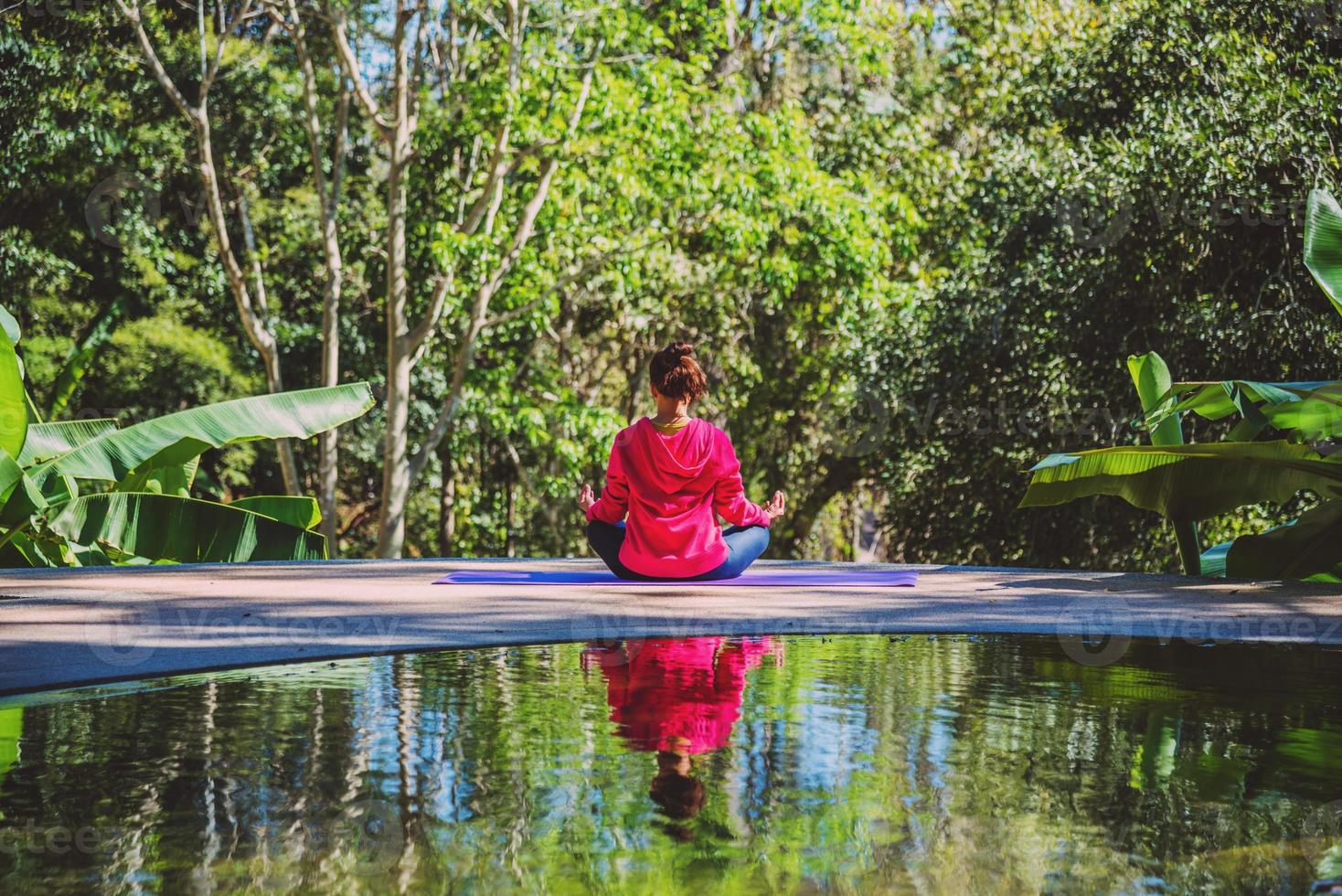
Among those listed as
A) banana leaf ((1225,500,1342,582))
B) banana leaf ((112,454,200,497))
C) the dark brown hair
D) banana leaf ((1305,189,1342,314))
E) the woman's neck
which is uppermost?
banana leaf ((1305,189,1342,314))

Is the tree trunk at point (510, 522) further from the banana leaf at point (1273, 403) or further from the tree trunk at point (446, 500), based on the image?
the banana leaf at point (1273, 403)

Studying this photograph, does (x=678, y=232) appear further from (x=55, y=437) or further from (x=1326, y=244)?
(x=1326, y=244)

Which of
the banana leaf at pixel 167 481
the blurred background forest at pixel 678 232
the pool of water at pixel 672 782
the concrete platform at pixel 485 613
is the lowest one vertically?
the pool of water at pixel 672 782

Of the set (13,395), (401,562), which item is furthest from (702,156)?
(13,395)

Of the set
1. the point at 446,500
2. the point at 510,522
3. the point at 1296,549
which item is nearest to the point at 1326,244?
the point at 1296,549

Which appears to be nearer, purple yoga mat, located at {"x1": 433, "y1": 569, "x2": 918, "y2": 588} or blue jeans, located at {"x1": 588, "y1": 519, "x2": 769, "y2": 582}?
purple yoga mat, located at {"x1": 433, "y1": 569, "x2": 918, "y2": 588}

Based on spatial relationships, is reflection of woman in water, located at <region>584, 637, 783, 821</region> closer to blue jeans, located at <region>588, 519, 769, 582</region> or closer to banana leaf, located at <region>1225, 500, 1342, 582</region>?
blue jeans, located at <region>588, 519, 769, 582</region>

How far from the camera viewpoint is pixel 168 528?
714 centimetres

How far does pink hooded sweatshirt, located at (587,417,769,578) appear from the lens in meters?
6.08

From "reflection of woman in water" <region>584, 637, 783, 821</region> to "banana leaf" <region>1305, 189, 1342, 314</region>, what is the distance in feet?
13.1

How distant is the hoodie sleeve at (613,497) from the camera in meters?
6.18

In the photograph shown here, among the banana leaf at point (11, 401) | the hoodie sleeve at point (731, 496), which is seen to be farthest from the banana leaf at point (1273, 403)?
the banana leaf at point (11, 401)

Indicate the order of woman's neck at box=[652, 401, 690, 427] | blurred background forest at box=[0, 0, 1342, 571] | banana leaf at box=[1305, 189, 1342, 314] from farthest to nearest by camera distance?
blurred background forest at box=[0, 0, 1342, 571] < banana leaf at box=[1305, 189, 1342, 314] < woman's neck at box=[652, 401, 690, 427]

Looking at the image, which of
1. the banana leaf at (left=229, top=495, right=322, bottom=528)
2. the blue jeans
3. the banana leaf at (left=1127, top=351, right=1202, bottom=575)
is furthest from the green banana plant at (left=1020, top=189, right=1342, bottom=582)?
the banana leaf at (left=229, top=495, right=322, bottom=528)
